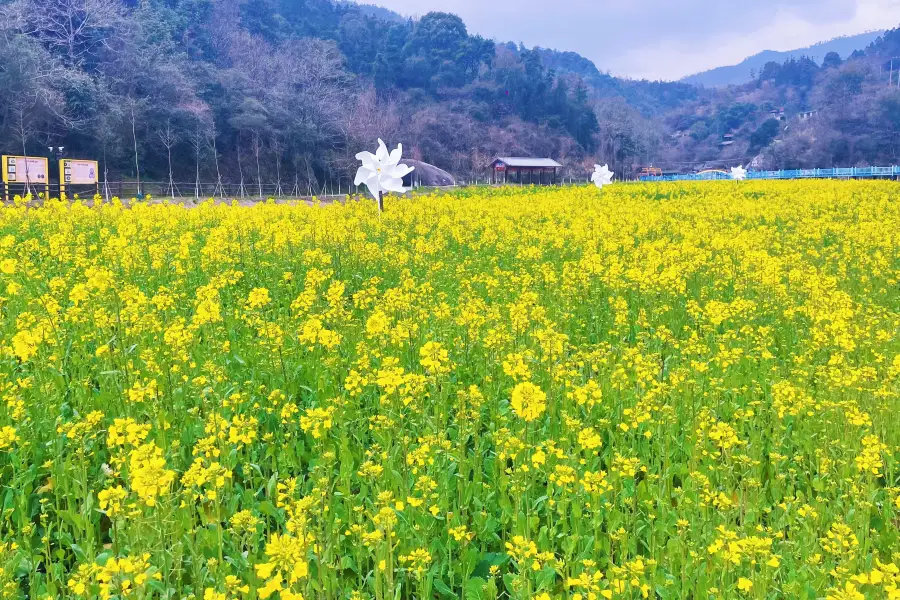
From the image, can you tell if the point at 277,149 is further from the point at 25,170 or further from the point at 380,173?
the point at 380,173

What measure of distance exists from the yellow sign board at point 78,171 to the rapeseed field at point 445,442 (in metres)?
20.5

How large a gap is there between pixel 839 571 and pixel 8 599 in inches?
125

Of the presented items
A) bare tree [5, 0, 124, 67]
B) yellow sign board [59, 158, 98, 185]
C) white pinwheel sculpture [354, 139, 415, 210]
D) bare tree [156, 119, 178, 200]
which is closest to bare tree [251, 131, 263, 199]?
bare tree [156, 119, 178, 200]

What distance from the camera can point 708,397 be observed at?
180 inches

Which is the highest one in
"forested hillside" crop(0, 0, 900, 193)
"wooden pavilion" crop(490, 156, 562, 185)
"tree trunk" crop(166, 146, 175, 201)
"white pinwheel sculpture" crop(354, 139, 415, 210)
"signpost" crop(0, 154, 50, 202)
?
"forested hillside" crop(0, 0, 900, 193)

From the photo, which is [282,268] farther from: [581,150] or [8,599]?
[581,150]

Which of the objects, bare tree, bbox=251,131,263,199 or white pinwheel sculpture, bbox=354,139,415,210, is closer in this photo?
white pinwheel sculpture, bbox=354,139,415,210

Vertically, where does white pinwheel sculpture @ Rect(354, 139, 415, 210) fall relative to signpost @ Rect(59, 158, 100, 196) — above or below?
below

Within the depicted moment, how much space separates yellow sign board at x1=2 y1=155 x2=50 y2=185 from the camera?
22859 mm

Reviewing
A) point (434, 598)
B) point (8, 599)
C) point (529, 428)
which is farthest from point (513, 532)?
point (8, 599)

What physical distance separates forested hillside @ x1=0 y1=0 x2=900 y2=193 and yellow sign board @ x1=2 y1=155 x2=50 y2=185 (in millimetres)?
9387

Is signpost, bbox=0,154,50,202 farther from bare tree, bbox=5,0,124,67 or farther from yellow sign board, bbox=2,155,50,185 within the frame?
bare tree, bbox=5,0,124,67

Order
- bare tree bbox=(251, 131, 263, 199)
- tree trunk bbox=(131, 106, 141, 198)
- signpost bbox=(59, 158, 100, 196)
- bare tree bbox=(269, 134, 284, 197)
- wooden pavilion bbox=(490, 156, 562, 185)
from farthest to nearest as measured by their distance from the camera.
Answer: wooden pavilion bbox=(490, 156, 562, 185), bare tree bbox=(269, 134, 284, 197), bare tree bbox=(251, 131, 263, 199), tree trunk bbox=(131, 106, 141, 198), signpost bbox=(59, 158, 100, 196)

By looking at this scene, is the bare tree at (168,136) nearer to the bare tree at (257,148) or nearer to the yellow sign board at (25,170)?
the bare tree at (257,148)
